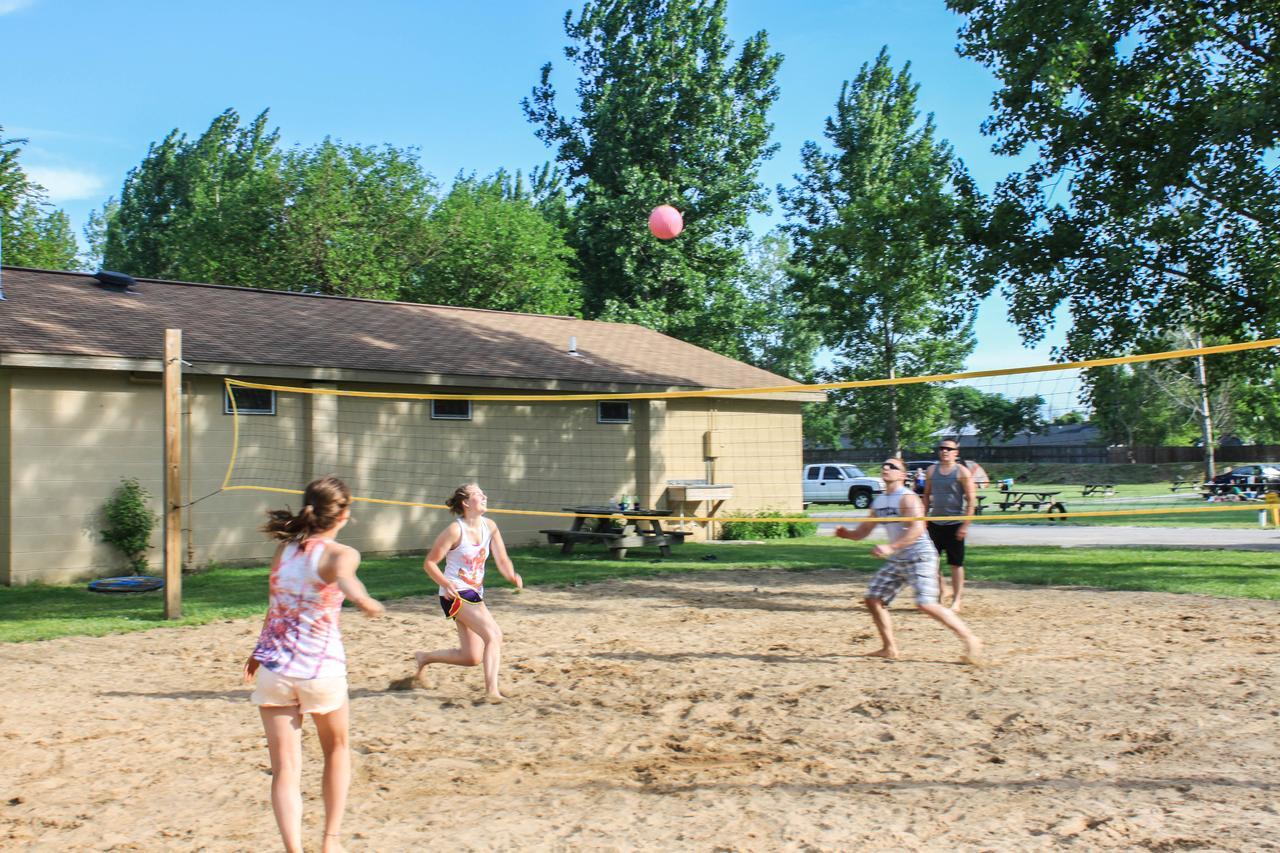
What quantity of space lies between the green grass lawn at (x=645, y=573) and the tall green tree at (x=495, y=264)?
1339 cm

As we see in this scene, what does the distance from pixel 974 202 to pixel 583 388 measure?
22.4 ft

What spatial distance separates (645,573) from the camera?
45.3 ft

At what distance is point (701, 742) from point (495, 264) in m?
24.5

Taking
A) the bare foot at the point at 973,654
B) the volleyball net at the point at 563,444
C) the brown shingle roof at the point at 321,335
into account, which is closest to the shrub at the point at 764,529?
the volleyball net at the point at 563,444

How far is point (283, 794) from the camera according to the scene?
4.03 meters

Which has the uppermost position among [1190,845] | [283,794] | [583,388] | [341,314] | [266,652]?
[341,314]

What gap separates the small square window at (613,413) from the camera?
18266 millimetres

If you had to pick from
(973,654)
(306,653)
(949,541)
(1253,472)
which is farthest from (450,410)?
(1253,472)

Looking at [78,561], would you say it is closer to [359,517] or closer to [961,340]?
[359,517]

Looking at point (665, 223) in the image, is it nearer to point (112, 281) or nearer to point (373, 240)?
point (112, 281)

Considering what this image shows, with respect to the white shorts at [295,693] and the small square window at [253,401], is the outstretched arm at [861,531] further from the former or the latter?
the small square window at [253,401]

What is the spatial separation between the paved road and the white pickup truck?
9.71 meters

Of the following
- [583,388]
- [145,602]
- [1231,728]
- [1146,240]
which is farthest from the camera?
[583,388]

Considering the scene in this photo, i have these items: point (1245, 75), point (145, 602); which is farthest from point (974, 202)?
point (145, 602)
